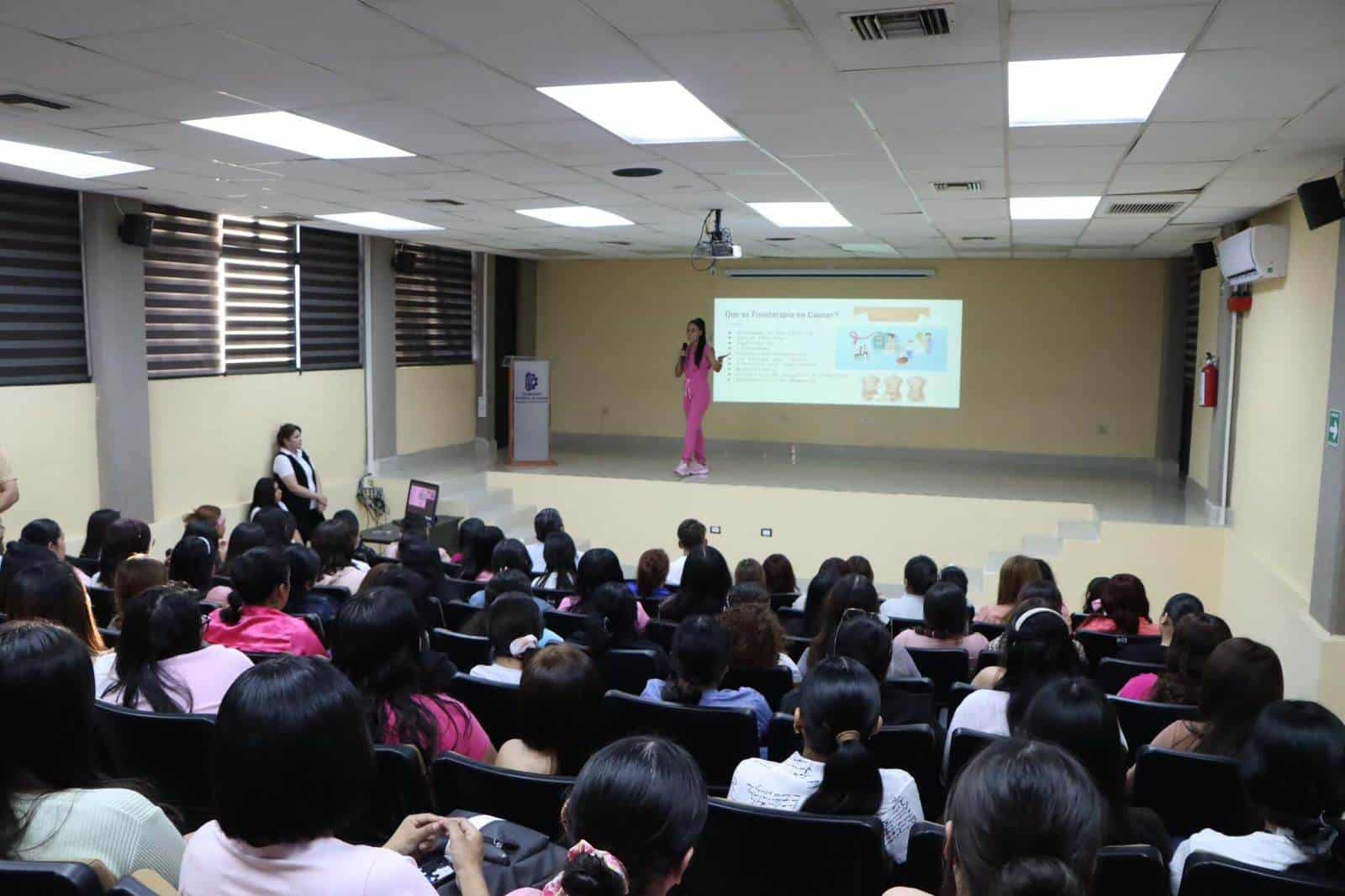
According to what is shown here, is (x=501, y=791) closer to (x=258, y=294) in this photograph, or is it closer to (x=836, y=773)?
(x=836, y=773)

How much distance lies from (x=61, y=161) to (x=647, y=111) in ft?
11.9

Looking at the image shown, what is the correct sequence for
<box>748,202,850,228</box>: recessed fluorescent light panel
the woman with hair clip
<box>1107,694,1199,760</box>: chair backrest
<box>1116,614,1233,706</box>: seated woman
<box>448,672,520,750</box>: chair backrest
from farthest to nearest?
<box>748,202,850,228</box>: recessed fluorescent light panel
<box>1116,614,1233,706</box>: seated woman
<box>1107,694,1199,760</box>: chair backrest
<box>448,672,520,750</box>: chair backrest
the woman with hair clip

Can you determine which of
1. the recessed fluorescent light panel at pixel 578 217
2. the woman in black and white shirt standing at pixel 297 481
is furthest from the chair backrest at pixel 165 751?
the woman in black and white shirt standing at pixel 297 481

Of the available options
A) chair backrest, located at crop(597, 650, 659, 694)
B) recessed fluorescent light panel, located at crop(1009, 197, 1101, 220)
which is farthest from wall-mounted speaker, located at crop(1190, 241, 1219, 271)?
chair backrest, located at crop(597, 650, 659, 694)

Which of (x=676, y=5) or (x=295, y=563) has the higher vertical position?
(x=676, y=5)

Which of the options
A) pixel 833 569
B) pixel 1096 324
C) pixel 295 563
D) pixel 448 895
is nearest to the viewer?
pixel 448 895

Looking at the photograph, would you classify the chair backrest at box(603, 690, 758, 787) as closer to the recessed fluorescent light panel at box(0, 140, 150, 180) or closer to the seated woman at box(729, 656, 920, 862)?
the seated woman at box(729, 656, 920, 862)

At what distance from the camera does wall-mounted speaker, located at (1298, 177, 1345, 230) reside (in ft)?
16.7

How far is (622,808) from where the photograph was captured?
1.34 meters

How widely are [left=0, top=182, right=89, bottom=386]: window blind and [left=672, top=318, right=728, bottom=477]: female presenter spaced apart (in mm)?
5451

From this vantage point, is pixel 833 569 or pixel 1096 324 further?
pixel 1096 324

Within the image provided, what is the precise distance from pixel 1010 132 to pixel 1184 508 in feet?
19.0

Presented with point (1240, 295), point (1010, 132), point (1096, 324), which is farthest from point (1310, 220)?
point (1096, 324)

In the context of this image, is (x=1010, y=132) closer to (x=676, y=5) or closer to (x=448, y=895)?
(x=676, y=5)
